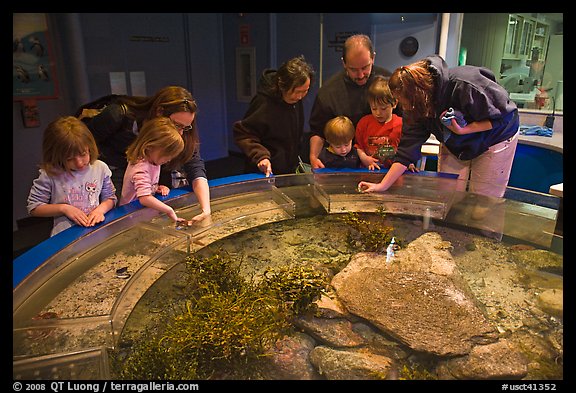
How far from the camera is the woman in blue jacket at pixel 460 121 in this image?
2879 millimetres

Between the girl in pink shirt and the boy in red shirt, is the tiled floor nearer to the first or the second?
the girl in pink shirt

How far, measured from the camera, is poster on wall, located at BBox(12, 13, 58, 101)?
5465 mm

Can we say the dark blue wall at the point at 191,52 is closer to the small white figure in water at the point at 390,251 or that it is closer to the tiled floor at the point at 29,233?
the tiled floor at the point at 29,233

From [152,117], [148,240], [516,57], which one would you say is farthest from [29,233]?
[516,57]

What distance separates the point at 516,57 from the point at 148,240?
662 cm

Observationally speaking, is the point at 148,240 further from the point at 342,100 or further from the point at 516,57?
the point at 516,57

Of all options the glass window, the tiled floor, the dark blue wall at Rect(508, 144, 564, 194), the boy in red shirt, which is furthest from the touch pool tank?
the glass window

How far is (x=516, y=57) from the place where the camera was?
6.69m

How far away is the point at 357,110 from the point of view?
157 inches

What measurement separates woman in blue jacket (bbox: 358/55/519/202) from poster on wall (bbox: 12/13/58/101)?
16.0ft

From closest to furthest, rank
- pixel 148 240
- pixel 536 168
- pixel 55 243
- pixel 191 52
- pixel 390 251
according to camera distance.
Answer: pixel 55 243 < pixel 148 240 < pixel 390 251 < pixel 536 168 < pixel 191 52
